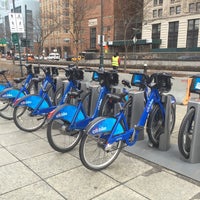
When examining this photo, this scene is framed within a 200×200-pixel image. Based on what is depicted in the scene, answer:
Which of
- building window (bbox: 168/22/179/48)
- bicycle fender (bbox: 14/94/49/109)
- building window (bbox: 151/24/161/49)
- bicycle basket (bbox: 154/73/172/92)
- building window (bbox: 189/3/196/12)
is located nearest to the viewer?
bicycle basket (bbox: 154/73/172/92)

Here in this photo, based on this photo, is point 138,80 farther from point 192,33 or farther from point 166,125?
point 192,33

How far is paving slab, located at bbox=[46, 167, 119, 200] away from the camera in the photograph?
2.88 meters

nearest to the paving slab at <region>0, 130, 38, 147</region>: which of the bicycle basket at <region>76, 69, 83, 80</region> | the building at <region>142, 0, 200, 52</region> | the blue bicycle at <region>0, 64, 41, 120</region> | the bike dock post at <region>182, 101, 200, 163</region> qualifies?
the blue bicycle at <region>0, 64, 41, 120</region>

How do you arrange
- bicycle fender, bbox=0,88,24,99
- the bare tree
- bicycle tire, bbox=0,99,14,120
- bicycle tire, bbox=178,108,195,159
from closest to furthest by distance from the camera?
bicycle tire, bbox=178,108,195,159 → bicycle fender, bbox=0,88,24,99 → bicycle tire, bbox=0,99,14,120 → the bare tree

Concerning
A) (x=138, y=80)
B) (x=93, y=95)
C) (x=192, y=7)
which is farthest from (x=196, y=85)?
(x=192, y=7)

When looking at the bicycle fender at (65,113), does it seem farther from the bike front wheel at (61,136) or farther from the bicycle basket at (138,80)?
the bicycle basket at (138,80)

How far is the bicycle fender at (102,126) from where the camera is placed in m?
3.15

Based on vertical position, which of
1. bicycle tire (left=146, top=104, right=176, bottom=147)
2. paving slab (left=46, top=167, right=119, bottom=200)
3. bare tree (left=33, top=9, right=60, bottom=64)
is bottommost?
paving slab (left=46, top=167, right=119, bottom=200)

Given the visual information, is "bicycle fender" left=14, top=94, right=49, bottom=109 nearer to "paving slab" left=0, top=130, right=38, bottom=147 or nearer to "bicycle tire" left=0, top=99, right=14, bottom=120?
"paving slab" left=0, top=130, right=38, bottom=147

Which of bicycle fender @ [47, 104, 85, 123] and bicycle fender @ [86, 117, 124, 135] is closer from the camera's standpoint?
bicycle fender @ [86, 117, 124, 135]

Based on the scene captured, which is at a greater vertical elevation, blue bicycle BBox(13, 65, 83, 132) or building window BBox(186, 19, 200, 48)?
building window BBox(186, 19, 200, 48)

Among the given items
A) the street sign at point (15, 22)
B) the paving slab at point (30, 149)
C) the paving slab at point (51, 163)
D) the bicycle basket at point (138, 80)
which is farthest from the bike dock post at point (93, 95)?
the street sign at point (15, 22)

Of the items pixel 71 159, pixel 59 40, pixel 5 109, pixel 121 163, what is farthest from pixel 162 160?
pixel 59 40

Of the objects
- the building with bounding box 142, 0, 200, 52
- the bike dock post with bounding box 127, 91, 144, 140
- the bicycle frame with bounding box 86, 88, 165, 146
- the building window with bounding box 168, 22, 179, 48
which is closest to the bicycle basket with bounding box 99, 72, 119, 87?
the bike dock post with bounding box 127, 91, 144, 140
